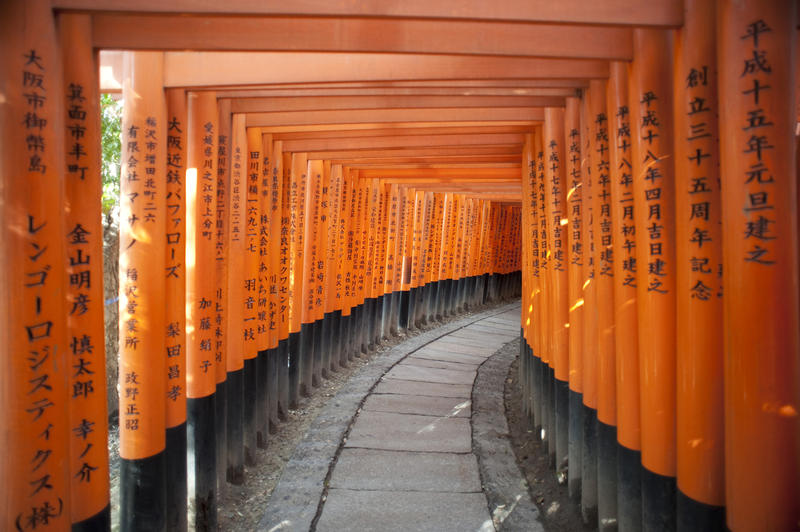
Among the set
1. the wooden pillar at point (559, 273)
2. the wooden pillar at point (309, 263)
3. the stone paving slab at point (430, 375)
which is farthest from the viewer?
the stone paving slab at point (430, 375)

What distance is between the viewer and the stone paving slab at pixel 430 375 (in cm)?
821

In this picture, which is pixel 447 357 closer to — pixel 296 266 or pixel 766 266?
pixel 296 266

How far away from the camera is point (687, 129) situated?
2479 millimetres

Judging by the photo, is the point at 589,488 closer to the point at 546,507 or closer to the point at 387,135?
the point at 546,507

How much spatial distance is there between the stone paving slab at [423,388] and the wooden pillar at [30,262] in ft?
17.7

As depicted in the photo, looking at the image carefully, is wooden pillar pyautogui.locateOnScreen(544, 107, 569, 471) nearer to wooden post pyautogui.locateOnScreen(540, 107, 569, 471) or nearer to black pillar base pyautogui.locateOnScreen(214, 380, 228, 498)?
wooden post pyautogui.locateOnScreen(540, 107, 569, 471)

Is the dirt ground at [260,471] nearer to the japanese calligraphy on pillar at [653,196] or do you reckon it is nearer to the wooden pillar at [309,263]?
the wooden pillar at [309,263]

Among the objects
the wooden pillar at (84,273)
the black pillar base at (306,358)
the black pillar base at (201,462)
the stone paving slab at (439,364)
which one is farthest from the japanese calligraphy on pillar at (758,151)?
the stone paving slab at (439,364)

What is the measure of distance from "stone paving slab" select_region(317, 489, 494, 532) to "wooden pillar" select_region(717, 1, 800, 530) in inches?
94.0

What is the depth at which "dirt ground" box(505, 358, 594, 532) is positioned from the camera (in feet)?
13.8

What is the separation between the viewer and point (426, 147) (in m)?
6.12

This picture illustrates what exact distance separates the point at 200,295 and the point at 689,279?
10.9 feet

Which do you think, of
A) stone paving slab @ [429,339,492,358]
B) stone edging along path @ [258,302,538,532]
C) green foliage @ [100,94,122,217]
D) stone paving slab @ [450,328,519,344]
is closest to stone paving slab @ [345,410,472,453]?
stone edging along path @ [258,302,538,532]

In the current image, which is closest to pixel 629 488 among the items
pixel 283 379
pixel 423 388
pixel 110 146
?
pixel 283 379
